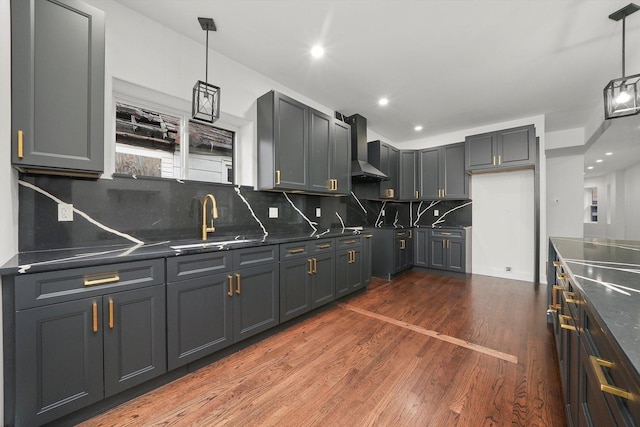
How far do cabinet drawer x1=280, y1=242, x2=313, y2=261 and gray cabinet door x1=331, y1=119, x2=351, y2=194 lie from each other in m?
1.07

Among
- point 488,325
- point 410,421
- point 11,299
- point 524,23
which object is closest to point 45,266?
point 11,299

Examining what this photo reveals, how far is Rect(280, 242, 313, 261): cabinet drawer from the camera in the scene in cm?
226

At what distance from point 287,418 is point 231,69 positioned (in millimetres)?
2994

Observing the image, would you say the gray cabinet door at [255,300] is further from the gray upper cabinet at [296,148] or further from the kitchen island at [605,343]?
the kitchen island at [605,343]

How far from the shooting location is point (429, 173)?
4711 mm

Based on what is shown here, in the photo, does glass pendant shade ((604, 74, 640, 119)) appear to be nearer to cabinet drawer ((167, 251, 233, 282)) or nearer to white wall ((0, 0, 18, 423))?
cabinet drawer ((167, 251, 233, 282))

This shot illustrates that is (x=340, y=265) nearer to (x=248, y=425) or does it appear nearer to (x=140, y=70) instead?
(x=248, y=425)

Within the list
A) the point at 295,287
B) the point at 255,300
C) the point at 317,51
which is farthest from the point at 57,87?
the point at 295,287

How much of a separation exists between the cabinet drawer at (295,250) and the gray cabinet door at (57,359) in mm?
1281

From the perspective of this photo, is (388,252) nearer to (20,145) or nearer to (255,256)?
(255,256)

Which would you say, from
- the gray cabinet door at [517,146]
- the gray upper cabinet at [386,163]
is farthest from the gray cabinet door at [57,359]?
the gray cabinet door at [517,146]

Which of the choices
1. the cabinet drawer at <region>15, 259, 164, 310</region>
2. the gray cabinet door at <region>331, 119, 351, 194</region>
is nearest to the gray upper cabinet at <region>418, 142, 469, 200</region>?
the gray cabinet door at <region>331, 119, 351, 194</region>

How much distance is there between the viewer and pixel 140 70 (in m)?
1.96

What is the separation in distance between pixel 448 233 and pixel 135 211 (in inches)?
178
